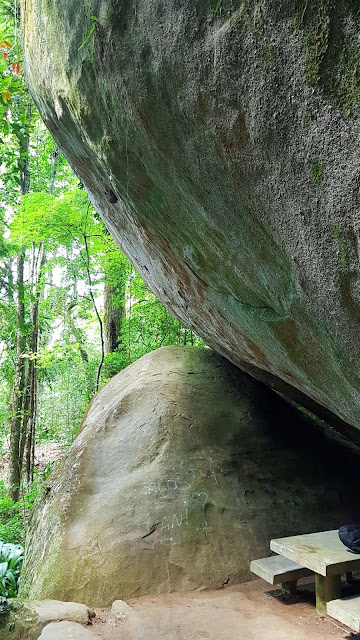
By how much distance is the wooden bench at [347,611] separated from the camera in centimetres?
348

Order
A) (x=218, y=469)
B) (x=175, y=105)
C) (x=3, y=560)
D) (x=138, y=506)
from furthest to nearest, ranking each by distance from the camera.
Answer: (x=3, y=560) < (x=218, y=469) < (x=138, y=506) < (x=175, y=105)

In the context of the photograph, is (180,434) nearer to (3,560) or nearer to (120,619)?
(120,619)

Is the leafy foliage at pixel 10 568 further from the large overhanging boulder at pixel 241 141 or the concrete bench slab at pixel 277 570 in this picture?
the large overhanging boulder at pixel 241 141

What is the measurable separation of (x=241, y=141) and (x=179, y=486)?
4009 millimetres

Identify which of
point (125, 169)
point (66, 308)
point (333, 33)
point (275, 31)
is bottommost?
point (333, 33)

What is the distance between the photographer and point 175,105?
108 inches

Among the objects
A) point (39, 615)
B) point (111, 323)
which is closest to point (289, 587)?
point (39, 615)

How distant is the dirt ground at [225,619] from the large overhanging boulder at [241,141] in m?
2.00

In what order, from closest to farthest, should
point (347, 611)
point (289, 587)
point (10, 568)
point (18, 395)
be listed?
point (347, 611) → point (289, 587) → point (10, 568) → point (18, 395)

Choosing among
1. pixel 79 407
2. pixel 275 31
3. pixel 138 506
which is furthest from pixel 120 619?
pixel 79 407

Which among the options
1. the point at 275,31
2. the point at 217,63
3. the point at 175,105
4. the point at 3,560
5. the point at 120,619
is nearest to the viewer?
the point at 275,31

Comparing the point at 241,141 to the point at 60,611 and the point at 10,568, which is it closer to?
the point at 60,611

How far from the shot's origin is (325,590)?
13.9 ft

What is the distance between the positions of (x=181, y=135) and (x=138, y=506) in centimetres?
391
